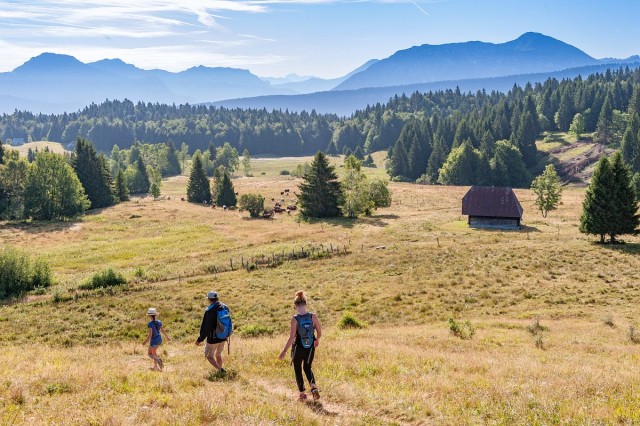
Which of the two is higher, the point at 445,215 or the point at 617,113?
the point at 617,113

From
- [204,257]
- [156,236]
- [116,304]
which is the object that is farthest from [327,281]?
[156,236]

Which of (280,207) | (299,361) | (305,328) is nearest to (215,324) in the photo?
(299,361)

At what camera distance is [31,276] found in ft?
127

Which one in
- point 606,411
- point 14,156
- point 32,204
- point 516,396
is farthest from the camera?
point 14,156

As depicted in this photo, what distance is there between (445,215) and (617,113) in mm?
106275

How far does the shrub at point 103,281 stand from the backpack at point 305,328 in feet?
107

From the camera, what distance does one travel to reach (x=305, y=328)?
35.6 ft

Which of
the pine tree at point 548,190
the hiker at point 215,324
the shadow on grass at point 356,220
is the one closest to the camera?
the hiker at point 215,324

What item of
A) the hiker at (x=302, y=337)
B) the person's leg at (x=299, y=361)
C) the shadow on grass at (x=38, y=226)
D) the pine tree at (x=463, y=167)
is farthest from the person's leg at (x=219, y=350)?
the pine tree at (x=463, y=167)

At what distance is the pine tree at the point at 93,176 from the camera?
98.8 metres

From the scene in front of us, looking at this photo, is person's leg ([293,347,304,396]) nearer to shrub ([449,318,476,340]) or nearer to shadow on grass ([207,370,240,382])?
shadow on grass ([207,370,240,382])

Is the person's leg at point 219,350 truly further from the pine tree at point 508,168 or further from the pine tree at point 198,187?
the pine tree at point 508,168

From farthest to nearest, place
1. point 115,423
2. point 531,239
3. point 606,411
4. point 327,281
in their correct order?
point 531,239 → point 327,281 → point 606,411 → point 115,423

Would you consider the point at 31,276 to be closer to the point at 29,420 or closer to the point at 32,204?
the point at 29,420
